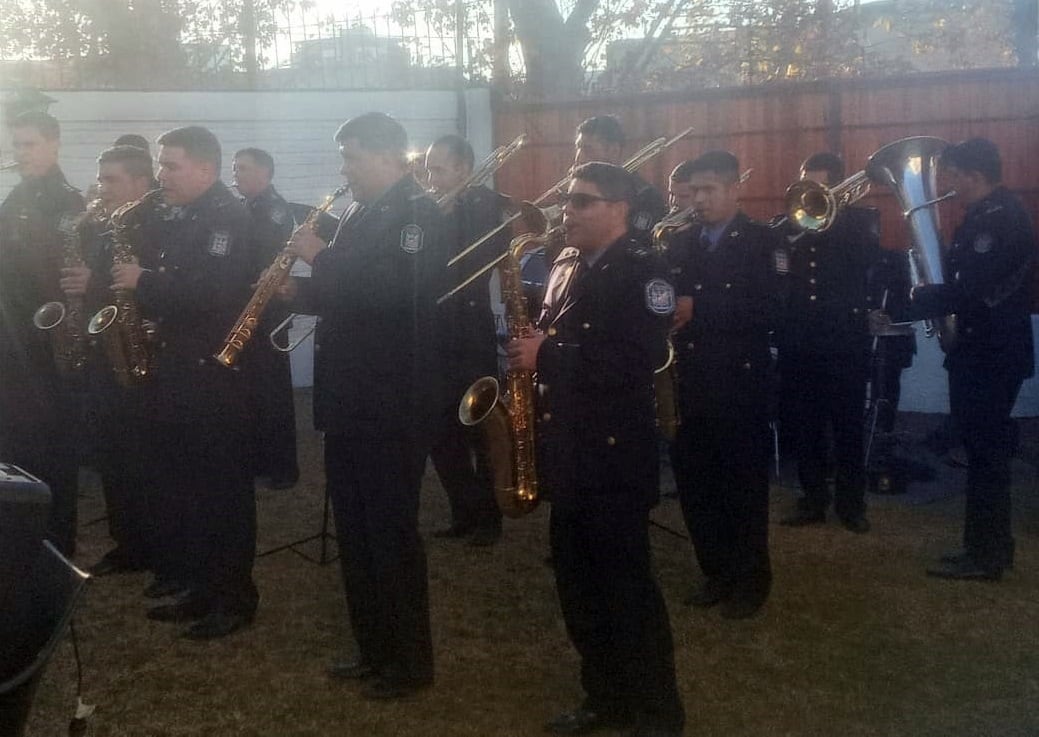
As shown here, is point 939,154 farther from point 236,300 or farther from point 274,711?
point 274,711

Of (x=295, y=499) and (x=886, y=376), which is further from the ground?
(x=886, y=376)

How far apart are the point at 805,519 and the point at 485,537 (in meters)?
1.83

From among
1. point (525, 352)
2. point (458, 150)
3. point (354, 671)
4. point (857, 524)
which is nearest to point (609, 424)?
point (525, 352)

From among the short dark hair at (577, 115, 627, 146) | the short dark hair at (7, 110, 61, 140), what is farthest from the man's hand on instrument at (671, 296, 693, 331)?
the short dark hair at (7, 110, 61, 140)

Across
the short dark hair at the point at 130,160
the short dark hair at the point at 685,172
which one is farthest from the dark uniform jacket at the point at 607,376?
the short dark hair at the point at 130,160

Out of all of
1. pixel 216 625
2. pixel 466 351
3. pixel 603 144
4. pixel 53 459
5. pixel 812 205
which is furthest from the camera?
pixel 812 205

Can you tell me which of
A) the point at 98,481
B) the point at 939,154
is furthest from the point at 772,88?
the point at 98,481

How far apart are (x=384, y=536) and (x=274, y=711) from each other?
2.56 ft

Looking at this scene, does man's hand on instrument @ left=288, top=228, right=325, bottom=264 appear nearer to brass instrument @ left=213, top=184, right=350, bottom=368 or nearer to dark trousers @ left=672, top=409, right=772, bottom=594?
brass instrument @ left=213, top=184, right=350, bottom=368

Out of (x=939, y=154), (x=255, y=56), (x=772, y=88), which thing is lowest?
(x=939, y=154)

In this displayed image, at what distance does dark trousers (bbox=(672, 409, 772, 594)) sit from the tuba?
141cm

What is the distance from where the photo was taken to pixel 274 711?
4363mm

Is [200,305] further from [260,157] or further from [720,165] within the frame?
[260,157]

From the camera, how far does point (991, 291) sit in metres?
5.48
